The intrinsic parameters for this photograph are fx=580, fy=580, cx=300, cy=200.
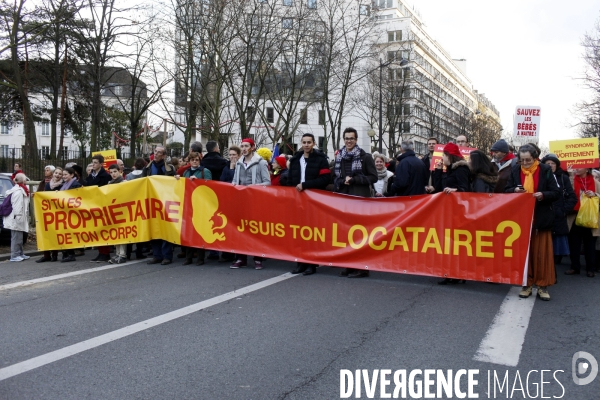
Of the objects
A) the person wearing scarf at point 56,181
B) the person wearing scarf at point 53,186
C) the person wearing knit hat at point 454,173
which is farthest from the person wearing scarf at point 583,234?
the person wearing scarf at point 56,181

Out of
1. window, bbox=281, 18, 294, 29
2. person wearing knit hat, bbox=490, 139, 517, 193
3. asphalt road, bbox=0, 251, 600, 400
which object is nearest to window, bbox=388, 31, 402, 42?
window, bbox=281, 18, 294, 29

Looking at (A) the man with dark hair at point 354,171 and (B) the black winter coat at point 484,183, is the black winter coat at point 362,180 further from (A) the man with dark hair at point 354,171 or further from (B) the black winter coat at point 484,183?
(B) the black winter coat at point 484,183

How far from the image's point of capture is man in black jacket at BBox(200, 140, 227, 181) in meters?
10.5

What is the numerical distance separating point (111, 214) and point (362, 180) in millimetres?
4771

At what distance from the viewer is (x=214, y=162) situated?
10.5 meters

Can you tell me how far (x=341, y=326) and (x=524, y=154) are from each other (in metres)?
3.30

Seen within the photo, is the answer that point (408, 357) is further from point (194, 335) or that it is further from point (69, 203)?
point (69, 203)

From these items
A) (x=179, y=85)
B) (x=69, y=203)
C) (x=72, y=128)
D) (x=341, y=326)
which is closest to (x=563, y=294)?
(x=341, y=326)

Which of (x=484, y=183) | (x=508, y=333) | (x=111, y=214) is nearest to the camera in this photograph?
(x=508, y=333)

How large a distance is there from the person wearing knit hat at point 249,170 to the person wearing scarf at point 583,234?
17.0 ft

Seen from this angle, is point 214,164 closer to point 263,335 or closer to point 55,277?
point 55,277

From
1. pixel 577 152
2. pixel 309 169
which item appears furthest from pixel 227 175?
pixel 577 152

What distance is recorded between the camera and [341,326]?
19.0 ft

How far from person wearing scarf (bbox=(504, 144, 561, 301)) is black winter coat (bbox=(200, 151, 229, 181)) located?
209 inches
